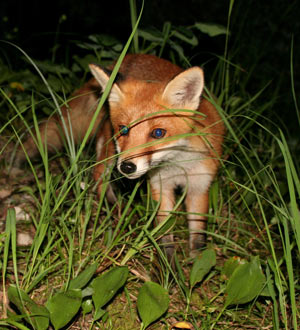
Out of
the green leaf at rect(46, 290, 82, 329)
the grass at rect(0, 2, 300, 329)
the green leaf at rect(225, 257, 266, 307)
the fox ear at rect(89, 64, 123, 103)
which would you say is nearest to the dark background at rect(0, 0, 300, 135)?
the fox ear at rect(89, 64, 123, 103)

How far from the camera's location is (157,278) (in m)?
2.31

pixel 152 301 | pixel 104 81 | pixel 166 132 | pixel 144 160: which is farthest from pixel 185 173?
pixel 152 301

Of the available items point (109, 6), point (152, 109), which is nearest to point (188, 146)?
point (152, 109)

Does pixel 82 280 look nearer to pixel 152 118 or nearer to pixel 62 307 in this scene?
pixel 62 307

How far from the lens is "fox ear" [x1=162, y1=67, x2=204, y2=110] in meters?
2.22

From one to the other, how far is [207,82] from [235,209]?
1.46m

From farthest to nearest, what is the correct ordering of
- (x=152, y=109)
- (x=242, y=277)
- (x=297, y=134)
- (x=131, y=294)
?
1. (x=297, y=134)
2. (x=152, y=109)
3. (x=131, y=294)
4. (x=242, y=277)

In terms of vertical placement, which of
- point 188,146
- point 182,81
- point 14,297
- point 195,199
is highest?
point 182,81

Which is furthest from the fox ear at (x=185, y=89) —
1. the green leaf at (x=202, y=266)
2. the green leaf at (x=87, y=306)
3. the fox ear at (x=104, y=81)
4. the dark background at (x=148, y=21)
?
the dark background at (x=148, y=21)

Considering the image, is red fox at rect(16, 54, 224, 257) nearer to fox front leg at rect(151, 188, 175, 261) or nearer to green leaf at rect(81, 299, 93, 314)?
fox front leg at rect(151, 188, 175, 261)

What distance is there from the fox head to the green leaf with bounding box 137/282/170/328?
1.96ft

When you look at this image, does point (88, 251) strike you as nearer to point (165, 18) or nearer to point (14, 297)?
point (14, 297)

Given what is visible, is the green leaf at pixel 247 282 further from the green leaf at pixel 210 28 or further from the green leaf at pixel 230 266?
the green leaf at pixel 210 28

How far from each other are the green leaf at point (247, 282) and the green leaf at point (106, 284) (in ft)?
1.82
